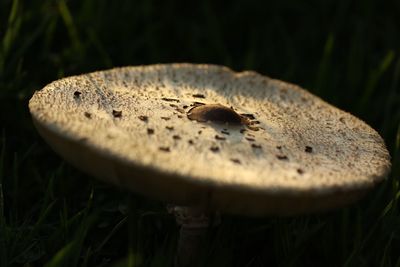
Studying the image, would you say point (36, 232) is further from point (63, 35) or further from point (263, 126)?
point (63, 35)

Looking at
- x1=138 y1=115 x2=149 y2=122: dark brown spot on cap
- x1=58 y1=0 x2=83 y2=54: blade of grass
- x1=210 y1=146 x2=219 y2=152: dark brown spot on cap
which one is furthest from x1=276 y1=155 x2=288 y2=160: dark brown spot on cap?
x1=58 y1=0 x2=83 y2=54: blade of grass

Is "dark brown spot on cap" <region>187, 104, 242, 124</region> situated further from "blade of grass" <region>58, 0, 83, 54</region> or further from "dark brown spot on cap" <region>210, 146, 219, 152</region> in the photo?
"blade of grass" <region>58, 0, 83, 54</region>

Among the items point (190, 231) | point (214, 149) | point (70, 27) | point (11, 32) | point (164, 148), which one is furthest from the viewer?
point (70, 27)

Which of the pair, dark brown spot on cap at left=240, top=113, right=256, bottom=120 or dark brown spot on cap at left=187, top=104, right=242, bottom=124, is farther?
dark brown spot on cap at left=240, top=113, right=256, bottom=120

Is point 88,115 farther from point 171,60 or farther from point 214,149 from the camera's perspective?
point 171,60

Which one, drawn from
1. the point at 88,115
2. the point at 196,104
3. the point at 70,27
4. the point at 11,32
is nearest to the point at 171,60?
the point at 70,27

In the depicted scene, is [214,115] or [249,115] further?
[249,115]

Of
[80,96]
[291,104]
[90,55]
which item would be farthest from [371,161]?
[90,55]
